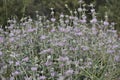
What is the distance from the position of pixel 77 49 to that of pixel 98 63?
21cm

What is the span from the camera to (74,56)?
2693 mm

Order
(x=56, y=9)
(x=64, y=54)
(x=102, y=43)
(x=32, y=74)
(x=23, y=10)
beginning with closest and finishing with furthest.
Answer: (x=32, y=74)
(x=64, y=54)
(x=102, y=43)
(x=23, y=10)
(x=56, y=9)

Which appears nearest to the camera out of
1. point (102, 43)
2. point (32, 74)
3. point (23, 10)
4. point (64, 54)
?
point (32, 74)

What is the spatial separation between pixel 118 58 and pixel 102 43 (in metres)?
0.25

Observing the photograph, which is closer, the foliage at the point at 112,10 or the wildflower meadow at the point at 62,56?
the wildflower meadow at the point at 62,56

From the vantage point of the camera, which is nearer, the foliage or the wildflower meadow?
the wildflower meadow

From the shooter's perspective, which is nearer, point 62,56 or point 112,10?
point 62,56

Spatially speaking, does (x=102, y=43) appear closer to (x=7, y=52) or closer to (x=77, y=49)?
(x=77, y=49)

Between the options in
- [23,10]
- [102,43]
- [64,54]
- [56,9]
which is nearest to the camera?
[64,54]

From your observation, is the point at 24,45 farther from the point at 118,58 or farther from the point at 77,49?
the point at 118,58

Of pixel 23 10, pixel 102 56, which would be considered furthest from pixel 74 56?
pixel 23 10

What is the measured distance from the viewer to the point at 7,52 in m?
2.88

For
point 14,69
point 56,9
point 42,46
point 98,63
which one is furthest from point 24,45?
point 56,9

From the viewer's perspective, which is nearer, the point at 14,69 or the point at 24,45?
the point at 14,69
